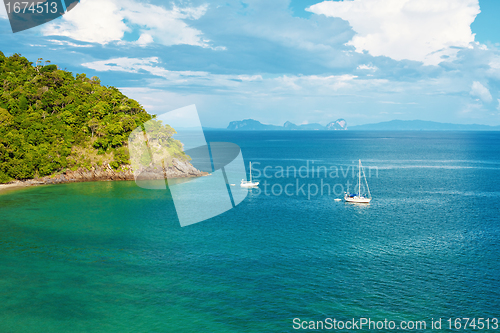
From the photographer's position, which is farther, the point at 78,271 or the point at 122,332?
the point at 78,271

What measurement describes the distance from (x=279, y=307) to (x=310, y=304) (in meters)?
2.82

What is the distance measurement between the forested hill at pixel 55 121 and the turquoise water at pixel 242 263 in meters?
16.2

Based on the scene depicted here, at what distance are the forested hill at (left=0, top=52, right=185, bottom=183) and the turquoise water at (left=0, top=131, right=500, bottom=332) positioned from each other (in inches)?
637

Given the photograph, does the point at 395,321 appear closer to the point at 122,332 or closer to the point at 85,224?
the point at 122,332

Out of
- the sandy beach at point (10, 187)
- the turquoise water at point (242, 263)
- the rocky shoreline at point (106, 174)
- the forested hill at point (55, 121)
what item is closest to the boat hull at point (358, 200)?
the turquoise water at point (242, 263)

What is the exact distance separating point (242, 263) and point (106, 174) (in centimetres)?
6335

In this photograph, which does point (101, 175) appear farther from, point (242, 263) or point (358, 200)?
point (358, 200)

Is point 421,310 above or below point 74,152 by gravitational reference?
below

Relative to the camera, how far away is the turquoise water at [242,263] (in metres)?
28.7

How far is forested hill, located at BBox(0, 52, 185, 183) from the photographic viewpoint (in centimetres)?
8138

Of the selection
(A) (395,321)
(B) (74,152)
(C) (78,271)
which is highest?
(B) (74,152)

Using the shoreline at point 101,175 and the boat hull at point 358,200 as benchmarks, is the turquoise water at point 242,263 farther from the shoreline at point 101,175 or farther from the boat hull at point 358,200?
the shoreline at point 101,175

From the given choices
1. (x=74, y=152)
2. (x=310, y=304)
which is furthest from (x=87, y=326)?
(x=74, y=152)

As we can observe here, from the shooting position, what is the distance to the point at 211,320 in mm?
27797
